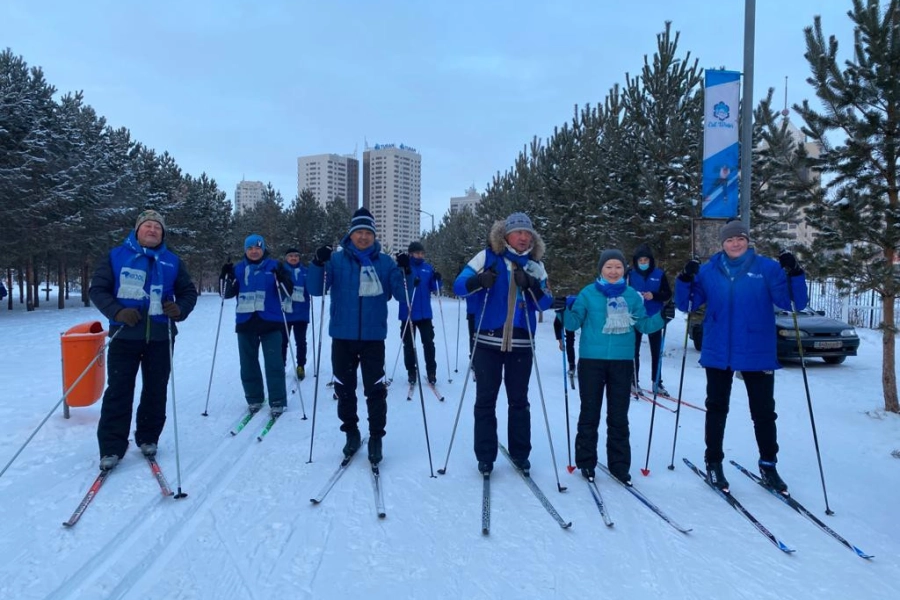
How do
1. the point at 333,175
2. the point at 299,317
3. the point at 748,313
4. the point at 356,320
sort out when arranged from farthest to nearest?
the point at 333,175 < the point at 299,317 < the point at 356,320 < the point at 748,313

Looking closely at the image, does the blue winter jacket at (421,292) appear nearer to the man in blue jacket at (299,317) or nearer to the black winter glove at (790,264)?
the man in blue jacket at (299,317)

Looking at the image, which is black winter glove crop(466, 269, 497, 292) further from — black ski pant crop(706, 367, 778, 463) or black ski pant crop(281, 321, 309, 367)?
black ski pant crop(281, 321, 309, 367)

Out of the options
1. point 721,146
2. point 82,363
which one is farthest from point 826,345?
point 82,363

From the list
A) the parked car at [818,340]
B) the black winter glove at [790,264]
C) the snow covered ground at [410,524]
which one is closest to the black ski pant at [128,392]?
the snow covered ground at [410,524]

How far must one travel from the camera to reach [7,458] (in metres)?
4.45

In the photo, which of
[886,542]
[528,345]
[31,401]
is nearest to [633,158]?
[528,345]

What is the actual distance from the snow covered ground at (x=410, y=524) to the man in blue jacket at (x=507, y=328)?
34 cm

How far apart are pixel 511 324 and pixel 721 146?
5.77m

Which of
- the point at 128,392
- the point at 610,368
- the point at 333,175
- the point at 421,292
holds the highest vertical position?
the point at 333,175

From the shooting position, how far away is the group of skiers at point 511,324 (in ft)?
13.4

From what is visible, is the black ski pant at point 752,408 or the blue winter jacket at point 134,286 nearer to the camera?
the black ski pant at point 752,408

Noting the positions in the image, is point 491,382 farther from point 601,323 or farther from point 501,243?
point 501,243

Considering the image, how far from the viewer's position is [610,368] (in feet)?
13.9

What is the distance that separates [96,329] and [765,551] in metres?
6.41
